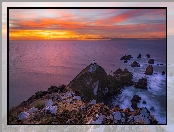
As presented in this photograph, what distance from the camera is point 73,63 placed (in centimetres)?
509

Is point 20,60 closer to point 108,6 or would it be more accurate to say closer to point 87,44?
point 87,44

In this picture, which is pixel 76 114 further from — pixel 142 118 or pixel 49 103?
pixel 142 118

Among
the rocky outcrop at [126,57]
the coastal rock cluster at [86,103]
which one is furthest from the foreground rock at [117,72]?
the rocky outcrop at [126,57]

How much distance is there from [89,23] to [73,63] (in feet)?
2.26

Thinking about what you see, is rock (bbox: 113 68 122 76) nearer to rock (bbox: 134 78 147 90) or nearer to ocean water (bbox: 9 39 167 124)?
ocean water (bbox: 9 39 167 124)

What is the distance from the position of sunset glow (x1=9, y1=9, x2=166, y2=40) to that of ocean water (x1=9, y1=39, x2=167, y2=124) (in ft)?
0.43

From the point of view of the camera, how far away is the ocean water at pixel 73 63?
501 cm

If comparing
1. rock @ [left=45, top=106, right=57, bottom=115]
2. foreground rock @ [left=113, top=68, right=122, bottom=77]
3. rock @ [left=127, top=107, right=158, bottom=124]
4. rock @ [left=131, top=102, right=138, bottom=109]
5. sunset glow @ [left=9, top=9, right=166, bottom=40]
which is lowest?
rock @ [left=127, top=107, right=158, bottom=124]

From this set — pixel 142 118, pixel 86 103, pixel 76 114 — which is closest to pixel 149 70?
pixel 142 118

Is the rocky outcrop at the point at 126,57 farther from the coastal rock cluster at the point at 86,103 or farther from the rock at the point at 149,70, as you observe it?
the rock at the point at 149,70

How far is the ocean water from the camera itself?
5.01 m

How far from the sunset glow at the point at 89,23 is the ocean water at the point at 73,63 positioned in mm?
131

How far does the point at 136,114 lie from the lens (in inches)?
198

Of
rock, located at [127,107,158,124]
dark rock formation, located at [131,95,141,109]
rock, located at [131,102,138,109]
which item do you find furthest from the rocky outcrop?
rock, located at [127,107,158,124]
